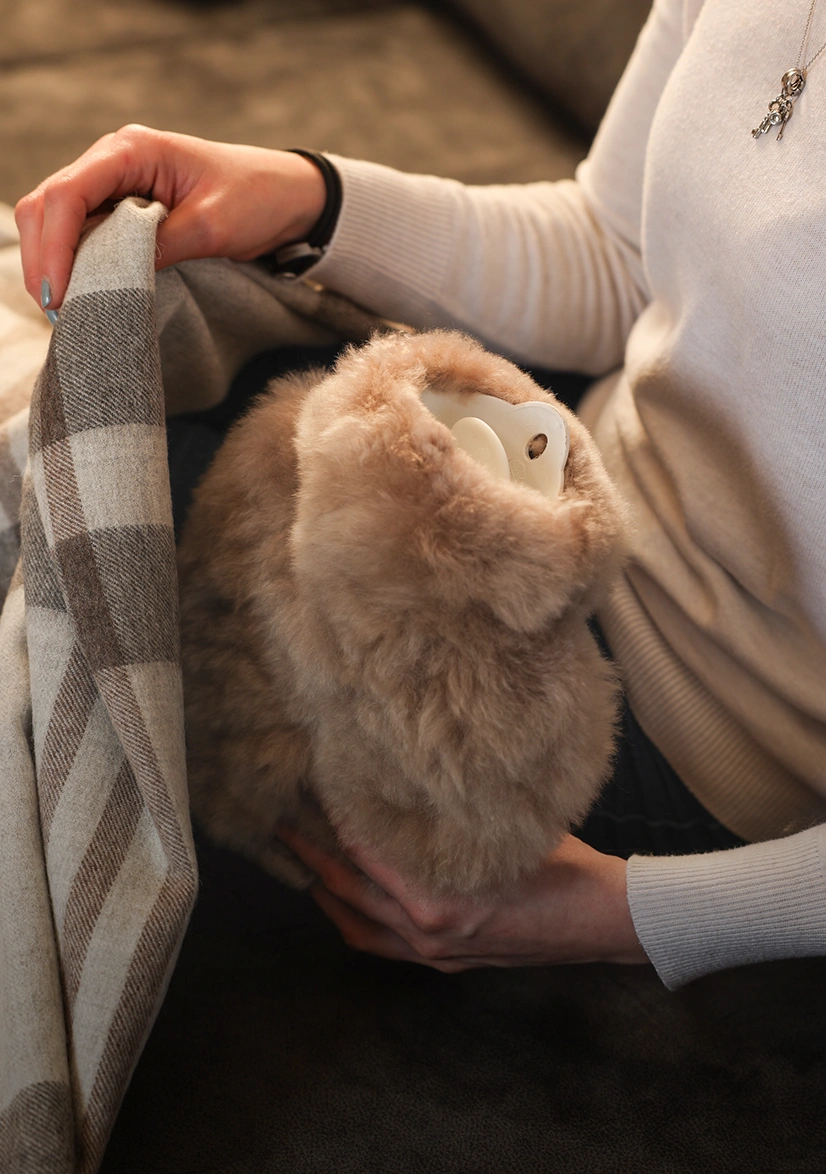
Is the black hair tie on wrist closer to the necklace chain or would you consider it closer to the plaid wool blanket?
the plaid wool blanket

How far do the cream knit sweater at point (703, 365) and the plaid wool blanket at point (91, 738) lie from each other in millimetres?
235

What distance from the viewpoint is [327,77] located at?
1175 millimetres

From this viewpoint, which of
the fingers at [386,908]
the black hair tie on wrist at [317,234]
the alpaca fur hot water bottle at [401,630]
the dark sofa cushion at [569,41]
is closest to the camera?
the alpaca fur hot water bottle at [401,630]

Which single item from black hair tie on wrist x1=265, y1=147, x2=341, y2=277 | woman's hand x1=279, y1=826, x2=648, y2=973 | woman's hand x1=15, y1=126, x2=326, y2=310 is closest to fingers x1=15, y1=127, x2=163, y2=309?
woman's hand x1=15, y1=126, x2=326, y2=310

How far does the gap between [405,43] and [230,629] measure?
46.5 inches

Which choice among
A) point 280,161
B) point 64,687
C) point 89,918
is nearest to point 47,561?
point 64,687

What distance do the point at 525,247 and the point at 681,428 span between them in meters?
0.21

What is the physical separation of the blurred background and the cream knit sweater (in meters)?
0.50

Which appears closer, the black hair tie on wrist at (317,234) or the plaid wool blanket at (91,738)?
the plaid wool blanket at (91,738)

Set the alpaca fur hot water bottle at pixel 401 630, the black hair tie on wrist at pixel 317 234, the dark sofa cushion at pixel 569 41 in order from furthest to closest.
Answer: the dark sofa cushion at pixel 569 41, the black hair tie on wrist at pixel 317 234, the alpaca fur hot water bottle at pixel 401 630

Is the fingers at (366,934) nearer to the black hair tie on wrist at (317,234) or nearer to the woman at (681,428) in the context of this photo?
the woman at (681,428)

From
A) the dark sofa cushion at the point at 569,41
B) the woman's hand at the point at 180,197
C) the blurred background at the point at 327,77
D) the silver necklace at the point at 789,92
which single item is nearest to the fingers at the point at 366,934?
the woman's hand at the point at 180,197

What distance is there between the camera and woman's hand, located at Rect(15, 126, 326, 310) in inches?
17.8

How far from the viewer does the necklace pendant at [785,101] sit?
18.2 inches
